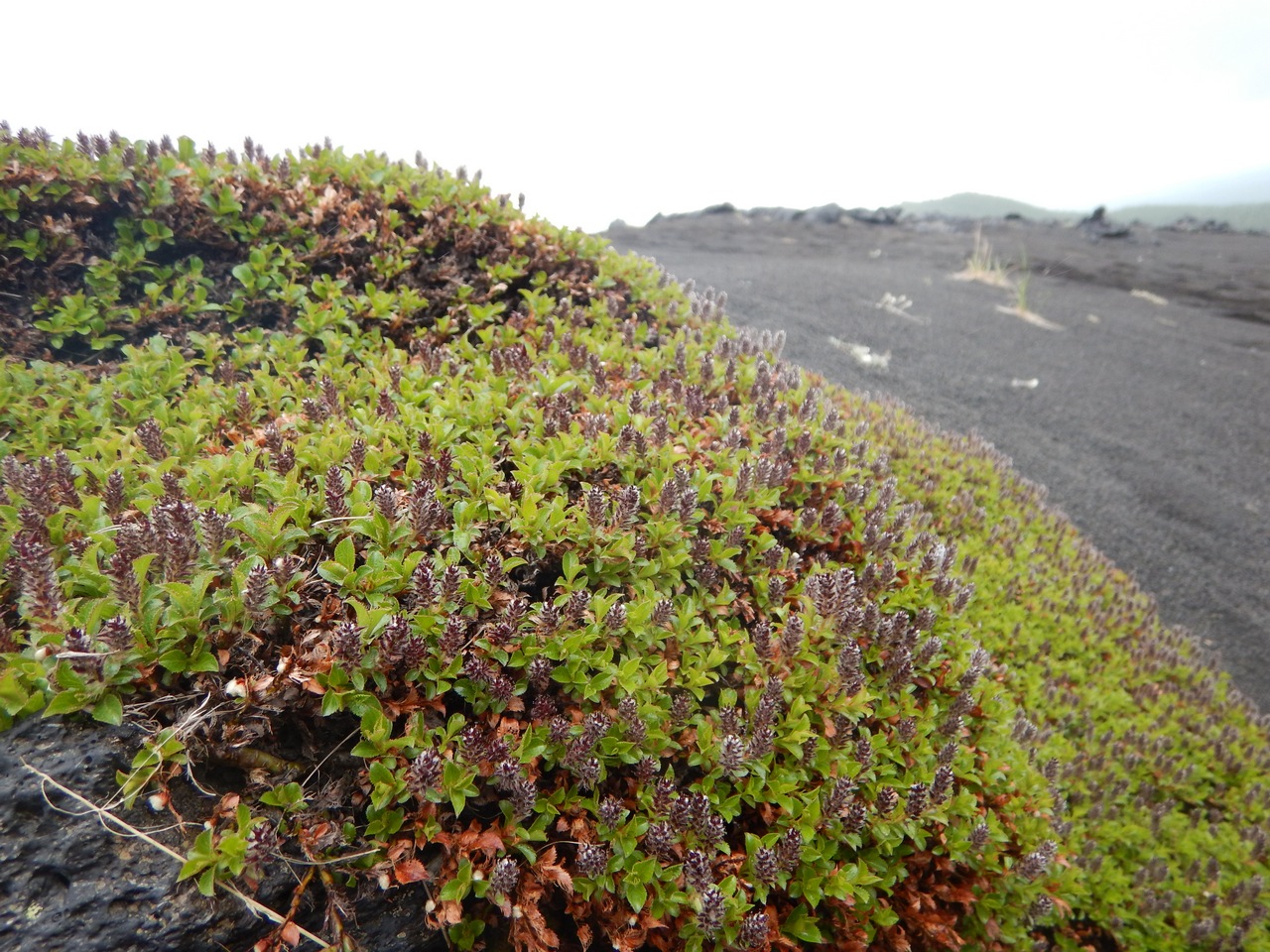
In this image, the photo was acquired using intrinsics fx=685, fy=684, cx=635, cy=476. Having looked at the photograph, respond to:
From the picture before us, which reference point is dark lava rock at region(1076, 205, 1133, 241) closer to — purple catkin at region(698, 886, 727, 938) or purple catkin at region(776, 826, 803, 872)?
purple catkin at region(776, 826, 803, 872)

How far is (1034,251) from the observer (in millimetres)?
19953

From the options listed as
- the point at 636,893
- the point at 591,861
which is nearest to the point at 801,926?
the point at 636,893

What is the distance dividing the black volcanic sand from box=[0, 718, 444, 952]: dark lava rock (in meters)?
7.74

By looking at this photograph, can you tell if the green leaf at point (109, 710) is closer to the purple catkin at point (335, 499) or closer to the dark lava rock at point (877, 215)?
the purple catkin at point (335, 499)

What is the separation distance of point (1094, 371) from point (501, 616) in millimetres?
12469

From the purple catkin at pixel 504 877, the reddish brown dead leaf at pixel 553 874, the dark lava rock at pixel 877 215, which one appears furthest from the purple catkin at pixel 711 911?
the dark lava rock at pixel 877 215

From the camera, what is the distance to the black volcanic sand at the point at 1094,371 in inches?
290

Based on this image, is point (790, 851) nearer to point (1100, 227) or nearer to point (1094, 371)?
point (1094, 371)

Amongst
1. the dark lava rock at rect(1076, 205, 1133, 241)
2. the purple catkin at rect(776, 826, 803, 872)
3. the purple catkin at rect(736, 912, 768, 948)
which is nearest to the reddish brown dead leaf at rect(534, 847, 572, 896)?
the purple catkin at rect(736, 912, 768, 948)

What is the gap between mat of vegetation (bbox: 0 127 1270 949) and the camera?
6.31 ft

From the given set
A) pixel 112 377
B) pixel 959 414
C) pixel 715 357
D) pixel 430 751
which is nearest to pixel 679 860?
pixel 430 751

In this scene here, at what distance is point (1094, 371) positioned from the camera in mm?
11438

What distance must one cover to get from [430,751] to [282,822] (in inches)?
16.4

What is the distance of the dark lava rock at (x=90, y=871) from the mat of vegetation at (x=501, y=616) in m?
0.07
